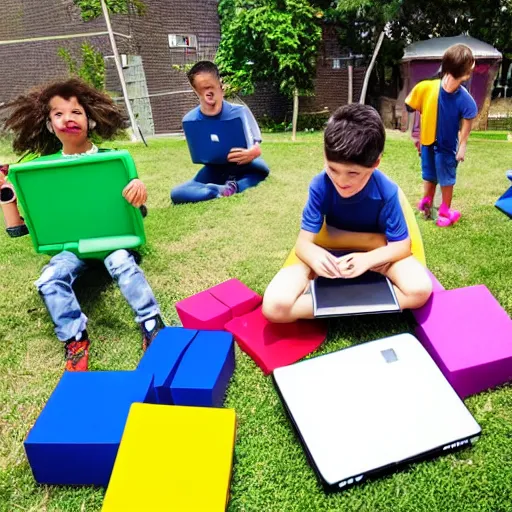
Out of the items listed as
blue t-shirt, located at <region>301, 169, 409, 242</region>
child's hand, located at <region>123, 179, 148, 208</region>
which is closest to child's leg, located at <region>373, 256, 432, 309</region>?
blue t-shirt, located at <region>301, 169, 409, 242</region>

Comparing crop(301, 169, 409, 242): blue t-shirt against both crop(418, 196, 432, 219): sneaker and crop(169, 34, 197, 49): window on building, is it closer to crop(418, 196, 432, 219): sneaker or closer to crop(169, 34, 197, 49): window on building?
crop(418, 196, 432, 219): sneaker

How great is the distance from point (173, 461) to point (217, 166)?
12.3ft

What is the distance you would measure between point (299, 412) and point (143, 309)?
969 millimetres

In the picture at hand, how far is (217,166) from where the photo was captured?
15.6ft

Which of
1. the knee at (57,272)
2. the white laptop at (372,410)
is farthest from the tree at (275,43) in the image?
the white laptop at (372,410)

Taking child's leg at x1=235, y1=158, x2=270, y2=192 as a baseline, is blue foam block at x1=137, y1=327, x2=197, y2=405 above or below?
above

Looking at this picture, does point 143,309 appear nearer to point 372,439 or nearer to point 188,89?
point 372,439

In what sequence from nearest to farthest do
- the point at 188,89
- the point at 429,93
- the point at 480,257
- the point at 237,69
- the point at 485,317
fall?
the point at 485,317, the point at 480,257, the point at 429,93, the point at 237,69, the point at 188,89

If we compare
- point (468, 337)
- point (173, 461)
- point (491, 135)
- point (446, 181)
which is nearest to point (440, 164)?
point (446, 181)

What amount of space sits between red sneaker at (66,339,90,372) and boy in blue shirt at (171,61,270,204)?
254 cm

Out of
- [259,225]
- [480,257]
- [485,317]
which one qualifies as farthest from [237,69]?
[485,317]

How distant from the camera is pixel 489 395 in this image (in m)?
1.75

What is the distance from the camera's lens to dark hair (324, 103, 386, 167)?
1.80m

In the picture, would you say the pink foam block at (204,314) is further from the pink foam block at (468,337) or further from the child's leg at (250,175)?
the child's leg at (250,175)
